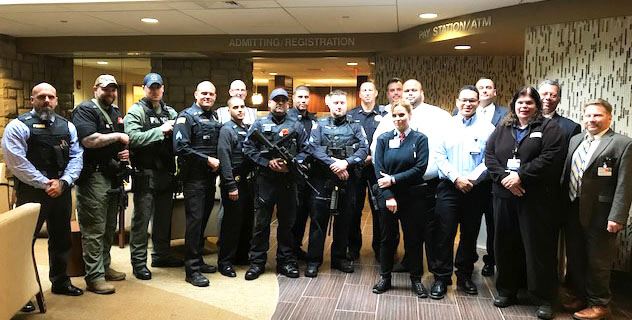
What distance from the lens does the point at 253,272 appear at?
4230mm

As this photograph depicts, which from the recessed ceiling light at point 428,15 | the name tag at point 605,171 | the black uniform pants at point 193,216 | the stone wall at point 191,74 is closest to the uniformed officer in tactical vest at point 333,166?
the black uniform pants at point 193,216

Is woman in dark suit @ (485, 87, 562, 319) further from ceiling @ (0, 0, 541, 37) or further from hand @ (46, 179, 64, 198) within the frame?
hand @ (46, 179, 64, 198)

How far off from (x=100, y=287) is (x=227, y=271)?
98cm

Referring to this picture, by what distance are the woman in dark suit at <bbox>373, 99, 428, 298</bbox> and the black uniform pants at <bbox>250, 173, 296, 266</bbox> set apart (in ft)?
2.56

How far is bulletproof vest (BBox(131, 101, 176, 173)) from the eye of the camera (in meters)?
4.15

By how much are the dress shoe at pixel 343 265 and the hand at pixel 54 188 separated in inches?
89.8

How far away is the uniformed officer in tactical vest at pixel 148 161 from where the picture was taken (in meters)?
4.07

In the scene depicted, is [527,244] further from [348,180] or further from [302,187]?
[302,187]

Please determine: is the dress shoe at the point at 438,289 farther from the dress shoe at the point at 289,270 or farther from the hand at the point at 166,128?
the hand at the point at 166,128

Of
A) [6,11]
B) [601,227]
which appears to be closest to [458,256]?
[601,227]

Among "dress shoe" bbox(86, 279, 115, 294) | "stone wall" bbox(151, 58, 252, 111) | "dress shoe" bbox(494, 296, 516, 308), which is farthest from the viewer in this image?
"stone wall" bbox(151, 58, 252, 111)

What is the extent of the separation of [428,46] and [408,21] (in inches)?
28.7

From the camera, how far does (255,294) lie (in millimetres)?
3885

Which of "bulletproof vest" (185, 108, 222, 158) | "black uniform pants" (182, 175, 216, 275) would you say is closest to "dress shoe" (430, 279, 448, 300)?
"black uniform pants" (182, 175, 216, 275)
